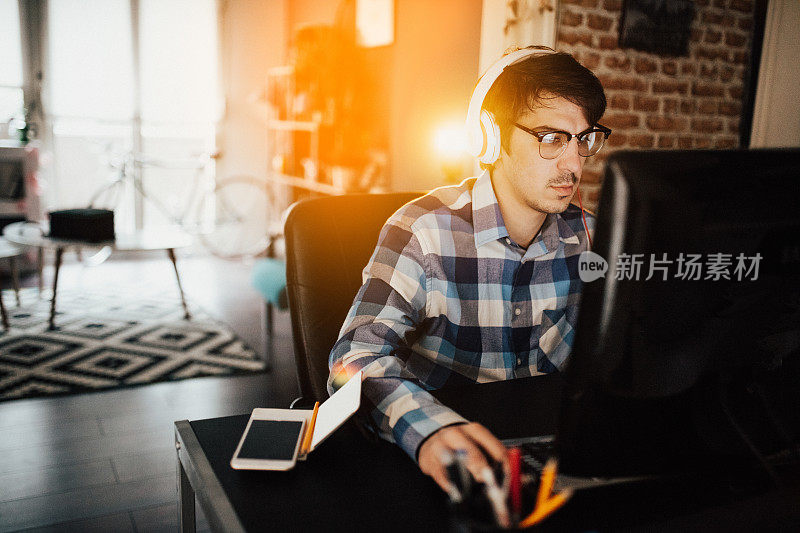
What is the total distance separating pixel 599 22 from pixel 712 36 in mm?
578

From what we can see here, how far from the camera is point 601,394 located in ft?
1.79

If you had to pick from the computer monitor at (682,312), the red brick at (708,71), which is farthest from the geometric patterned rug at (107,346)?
the computer monitor at (682,312)

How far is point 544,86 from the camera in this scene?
3.64 ft

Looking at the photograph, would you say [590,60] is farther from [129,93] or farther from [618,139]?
[129,93]

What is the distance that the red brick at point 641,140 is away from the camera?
262 centimetres

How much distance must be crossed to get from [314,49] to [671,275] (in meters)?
3.95

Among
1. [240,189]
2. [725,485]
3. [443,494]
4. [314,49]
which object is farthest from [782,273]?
[240,189]

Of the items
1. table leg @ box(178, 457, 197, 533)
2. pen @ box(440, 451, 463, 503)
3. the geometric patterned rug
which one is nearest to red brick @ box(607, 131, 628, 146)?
the geometric patterned rug

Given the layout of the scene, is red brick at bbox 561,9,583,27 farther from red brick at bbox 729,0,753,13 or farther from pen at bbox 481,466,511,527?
pen at bbox 481,466,511,527

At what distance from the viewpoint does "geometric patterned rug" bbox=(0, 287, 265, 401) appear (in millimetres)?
2820

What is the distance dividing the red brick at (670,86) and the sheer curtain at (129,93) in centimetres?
418

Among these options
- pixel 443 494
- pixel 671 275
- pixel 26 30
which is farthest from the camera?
pixel 26 30

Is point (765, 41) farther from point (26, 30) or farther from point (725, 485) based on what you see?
point (26, 30)

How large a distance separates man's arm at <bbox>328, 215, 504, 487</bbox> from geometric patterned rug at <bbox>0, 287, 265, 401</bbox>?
2093mm
